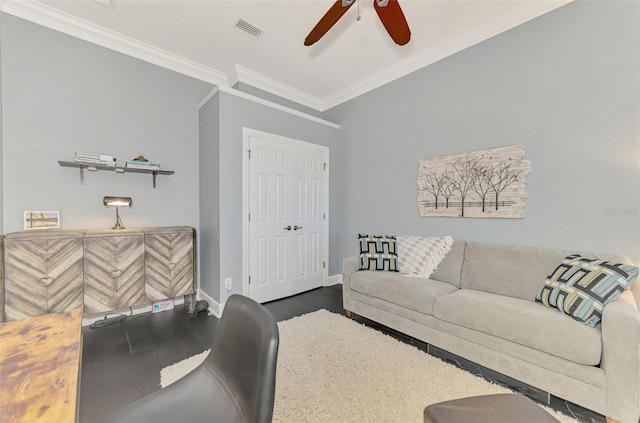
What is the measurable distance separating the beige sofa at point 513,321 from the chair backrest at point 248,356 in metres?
1.66

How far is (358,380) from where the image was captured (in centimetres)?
179

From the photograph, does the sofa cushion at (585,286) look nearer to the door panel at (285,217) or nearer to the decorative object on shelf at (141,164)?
the door panel at (285,217)

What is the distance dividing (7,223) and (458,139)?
14.3 feet

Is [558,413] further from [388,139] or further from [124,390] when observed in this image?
[388,139]

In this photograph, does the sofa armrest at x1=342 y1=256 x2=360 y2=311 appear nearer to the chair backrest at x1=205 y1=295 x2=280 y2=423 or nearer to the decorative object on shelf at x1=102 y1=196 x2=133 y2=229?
the chair backrest at x1=205 y1=295 x2=280 y2=423

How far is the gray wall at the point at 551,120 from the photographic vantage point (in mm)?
1999

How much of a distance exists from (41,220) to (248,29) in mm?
2702

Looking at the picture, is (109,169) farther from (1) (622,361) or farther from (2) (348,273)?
(1) (622,361)

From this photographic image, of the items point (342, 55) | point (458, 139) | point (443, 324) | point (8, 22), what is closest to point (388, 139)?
point (458, 139)

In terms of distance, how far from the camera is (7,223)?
2357mm

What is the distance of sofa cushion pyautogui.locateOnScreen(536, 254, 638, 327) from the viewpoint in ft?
5.13

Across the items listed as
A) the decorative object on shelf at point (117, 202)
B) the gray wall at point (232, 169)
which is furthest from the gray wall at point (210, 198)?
the decorative object on shelf at point (117, 202)

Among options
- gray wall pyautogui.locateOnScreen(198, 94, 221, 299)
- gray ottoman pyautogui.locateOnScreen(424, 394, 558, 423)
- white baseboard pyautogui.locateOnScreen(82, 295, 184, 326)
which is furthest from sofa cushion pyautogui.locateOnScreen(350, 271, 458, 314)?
white baseboard pyautogui.locateOnScreen(82, 295, 184, 326)

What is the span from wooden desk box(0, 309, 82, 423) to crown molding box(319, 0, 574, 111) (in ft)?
12.2
